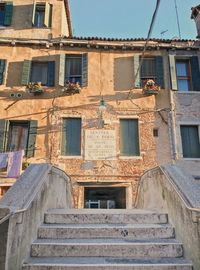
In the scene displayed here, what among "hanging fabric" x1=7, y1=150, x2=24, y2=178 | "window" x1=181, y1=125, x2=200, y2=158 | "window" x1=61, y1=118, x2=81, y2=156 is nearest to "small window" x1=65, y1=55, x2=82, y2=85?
"window" x1=61, y1=118, x2=81, y2=156

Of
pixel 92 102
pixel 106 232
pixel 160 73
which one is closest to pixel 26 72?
pixel 92 102

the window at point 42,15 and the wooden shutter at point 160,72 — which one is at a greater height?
the window at point 42,15

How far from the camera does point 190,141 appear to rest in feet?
36.9

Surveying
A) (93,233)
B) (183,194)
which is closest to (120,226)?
(93,233)

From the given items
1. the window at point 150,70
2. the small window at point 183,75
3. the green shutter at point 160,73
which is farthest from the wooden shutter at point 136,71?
the small window at point 183,75

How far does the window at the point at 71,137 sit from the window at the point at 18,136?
1330mm

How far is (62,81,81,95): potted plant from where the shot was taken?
1140 centimetres

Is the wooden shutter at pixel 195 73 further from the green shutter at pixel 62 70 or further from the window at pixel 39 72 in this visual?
the window at pixel 39 72

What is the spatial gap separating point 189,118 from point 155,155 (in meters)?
2.48

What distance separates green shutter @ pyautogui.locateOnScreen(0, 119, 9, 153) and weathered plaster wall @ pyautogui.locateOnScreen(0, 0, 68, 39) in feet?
15.0

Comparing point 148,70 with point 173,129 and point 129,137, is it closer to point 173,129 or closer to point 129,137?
point 173,129

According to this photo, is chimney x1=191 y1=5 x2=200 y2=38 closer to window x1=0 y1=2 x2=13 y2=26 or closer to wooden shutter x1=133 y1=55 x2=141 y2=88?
Result: wooden shutter x1=133 y1=55 x2=141 y2=88

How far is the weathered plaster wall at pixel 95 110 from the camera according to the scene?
10.6m

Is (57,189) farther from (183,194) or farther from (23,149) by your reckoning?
(23,149)
